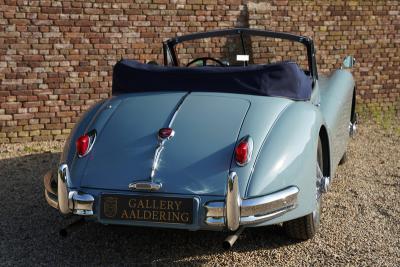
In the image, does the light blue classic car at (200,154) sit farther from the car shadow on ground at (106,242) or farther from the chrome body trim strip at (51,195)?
the car shadow on ground at (106,242)

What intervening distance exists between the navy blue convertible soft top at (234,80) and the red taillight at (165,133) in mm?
583

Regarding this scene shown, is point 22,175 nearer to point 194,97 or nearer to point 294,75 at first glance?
point 194,97

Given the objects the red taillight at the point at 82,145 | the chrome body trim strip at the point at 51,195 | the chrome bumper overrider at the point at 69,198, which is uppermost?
the red taillight at the point at 82,145

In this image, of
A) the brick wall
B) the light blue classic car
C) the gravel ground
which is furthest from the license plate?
the brick wall

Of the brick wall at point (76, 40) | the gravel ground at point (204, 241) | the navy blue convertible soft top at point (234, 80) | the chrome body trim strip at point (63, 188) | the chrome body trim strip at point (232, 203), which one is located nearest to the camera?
the chrome body trim strip at point (232, 203)

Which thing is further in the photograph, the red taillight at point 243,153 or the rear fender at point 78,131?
the rear fender at point 78,131

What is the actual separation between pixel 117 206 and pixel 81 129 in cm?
74

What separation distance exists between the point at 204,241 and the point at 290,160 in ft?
3.05

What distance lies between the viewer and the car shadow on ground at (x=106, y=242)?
12.2ft

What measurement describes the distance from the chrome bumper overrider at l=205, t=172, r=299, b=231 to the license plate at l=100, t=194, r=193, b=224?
0.13 m

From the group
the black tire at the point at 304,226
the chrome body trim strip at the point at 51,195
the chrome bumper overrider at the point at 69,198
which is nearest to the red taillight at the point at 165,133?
the chrome bumper overrider at the point at 69,198

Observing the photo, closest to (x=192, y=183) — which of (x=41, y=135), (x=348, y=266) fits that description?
(x=348, y=266)

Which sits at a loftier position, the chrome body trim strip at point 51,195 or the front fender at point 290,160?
the front fender at point 290,160

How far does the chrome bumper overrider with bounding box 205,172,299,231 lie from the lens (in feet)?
10.4
